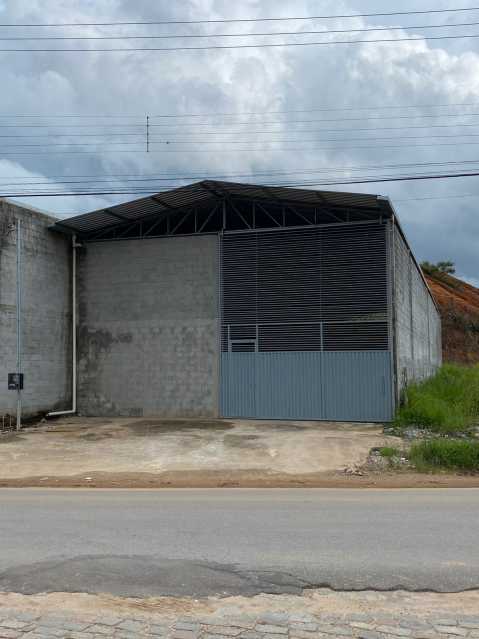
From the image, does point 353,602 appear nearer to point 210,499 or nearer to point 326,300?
point 210,499

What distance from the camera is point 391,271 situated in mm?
21547

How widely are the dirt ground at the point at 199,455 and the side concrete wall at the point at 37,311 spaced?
6.26ft

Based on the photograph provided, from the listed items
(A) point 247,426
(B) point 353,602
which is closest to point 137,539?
(B) point 353,602

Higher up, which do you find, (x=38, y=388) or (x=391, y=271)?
(x=391, y=271)

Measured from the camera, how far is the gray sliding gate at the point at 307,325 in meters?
21.7

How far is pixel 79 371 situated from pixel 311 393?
9.47 m

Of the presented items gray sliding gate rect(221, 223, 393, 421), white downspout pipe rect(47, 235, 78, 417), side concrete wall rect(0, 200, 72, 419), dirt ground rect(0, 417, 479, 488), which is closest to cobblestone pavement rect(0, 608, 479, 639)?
dirt ground rect(0, 417, 479, 488)

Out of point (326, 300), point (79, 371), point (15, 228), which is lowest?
point (79, 371)

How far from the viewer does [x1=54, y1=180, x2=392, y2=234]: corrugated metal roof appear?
67.8ft

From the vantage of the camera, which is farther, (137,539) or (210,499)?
(210,499)

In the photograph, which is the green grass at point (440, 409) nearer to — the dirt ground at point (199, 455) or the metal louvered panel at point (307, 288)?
the dirt ground at point (199, 455)

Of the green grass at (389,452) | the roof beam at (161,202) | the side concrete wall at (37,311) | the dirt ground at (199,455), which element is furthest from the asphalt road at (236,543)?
the roof beam at (161,202)

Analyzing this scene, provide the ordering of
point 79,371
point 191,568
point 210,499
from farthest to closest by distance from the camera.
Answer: point 79,371 < point 210,499 < point 191,568

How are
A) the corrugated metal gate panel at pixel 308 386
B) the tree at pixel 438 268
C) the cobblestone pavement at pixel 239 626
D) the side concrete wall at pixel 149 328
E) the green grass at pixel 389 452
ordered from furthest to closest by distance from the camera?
the tree at pixel 438 268 < the side concrete wall at pixel 149 328 < the corrugated metal gate panel at pixel 308 386 < the green grass at pixel 389 452 < the cobblestone pavement at pixel 239 626
